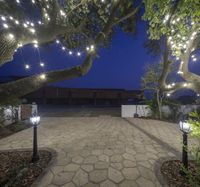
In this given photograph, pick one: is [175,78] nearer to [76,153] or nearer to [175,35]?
[175,35]

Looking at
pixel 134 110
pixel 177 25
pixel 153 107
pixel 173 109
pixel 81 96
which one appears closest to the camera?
pixel 177 25

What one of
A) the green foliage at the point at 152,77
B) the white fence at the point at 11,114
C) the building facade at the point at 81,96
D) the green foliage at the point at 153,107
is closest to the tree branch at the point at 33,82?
the white fence at the point at 11,114

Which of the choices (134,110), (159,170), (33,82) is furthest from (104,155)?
(134,110)

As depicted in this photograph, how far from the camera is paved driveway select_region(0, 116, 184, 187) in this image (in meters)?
3.06

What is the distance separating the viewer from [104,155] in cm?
406

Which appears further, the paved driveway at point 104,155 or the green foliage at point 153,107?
the green foliage at point 153,107

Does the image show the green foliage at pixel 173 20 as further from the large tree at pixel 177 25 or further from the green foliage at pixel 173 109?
the green foliage at pixel 173 109

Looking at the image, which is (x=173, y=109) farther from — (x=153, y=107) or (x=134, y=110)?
(x=134, y=110)

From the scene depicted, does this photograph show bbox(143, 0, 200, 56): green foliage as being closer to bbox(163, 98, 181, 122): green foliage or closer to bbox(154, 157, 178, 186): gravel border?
bbox(154, 157, 178, 186): gravel border

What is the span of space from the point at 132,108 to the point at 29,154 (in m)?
7.59

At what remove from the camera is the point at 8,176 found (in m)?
3.22

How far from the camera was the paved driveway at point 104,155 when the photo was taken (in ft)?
10.0

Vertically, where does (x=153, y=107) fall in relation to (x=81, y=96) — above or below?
below

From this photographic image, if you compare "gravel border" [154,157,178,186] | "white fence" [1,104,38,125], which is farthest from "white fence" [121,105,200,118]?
"gravel border" [154,157,178,186]
